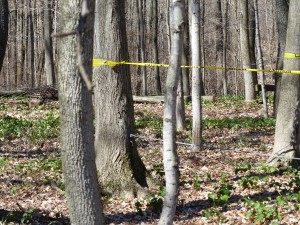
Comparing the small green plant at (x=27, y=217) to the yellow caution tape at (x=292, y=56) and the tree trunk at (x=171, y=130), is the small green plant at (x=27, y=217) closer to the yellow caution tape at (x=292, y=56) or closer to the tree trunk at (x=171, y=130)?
the tree trunk at (x=171, y=130)

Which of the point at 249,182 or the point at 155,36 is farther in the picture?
the point at 155,36

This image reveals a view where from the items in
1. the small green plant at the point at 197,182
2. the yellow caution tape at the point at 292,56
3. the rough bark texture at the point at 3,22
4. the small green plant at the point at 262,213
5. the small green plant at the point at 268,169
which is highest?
the rough bark texture at the point at 3,22

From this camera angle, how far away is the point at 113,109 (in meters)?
8.24

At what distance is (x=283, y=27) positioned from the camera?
13.4 metres

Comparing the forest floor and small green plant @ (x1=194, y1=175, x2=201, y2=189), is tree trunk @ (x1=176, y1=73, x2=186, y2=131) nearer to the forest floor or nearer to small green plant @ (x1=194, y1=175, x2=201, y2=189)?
the forest floor

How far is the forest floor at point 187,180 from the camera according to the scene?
290 inches

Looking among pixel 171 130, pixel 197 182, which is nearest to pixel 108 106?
pixel 197 182

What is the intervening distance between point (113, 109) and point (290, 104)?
2827 mm

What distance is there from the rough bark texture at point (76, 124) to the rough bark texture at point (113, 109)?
7.86ft

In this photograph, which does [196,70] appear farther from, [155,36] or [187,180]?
[155,36]

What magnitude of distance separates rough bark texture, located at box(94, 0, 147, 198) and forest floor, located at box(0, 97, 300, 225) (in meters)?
0.33

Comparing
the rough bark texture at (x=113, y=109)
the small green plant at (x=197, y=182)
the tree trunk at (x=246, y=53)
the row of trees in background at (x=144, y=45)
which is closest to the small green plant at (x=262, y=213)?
the small green plant at (x=197, y=182)

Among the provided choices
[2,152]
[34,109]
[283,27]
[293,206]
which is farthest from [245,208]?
[34,109]

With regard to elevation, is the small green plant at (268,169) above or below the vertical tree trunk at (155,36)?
below
